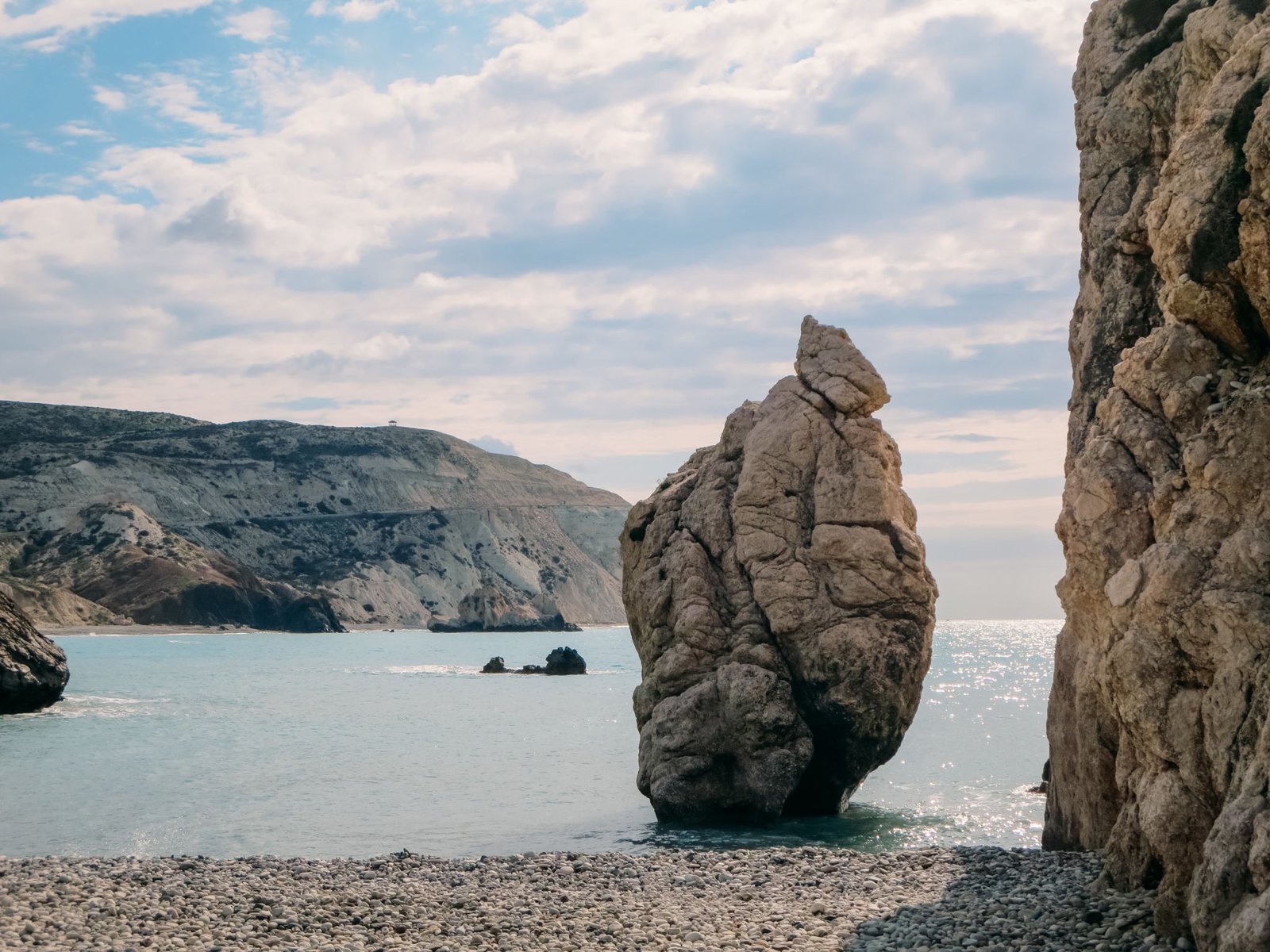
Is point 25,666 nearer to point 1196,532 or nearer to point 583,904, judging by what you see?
point 583,904

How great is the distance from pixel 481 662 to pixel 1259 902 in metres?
108

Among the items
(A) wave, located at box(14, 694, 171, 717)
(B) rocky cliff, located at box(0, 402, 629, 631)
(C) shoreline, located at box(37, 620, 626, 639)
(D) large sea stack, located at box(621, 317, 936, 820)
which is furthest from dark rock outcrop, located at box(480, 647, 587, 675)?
(D) large sea stack, located at box(621, 317, 936, 820)

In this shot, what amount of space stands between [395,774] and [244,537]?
5378 inches

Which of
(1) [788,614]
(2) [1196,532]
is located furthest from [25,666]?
(2) [1196,532]

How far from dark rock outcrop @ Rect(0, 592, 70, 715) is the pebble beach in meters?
31.9

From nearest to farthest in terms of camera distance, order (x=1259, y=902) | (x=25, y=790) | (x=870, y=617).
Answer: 1. (x=1259, y=902)
2. (x=870, y=617)
3. (x=25, y=790)

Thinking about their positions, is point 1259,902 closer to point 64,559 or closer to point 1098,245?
point 1098,245

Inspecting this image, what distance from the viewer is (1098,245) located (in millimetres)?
20172

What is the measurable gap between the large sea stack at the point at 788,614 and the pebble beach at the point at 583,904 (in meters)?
5.10

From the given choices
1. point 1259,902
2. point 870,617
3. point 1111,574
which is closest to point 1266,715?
point 1259,902

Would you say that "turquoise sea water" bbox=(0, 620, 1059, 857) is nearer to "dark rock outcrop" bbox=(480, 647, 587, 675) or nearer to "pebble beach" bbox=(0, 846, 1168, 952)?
"pebble beach" bbox=(0, 846, 1168, 952)

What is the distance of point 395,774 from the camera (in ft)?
128

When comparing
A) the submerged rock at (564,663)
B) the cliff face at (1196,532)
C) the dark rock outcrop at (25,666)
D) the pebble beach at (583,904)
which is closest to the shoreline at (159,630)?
the submerged rock at (564,663)

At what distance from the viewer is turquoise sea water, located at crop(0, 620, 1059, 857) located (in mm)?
26812
